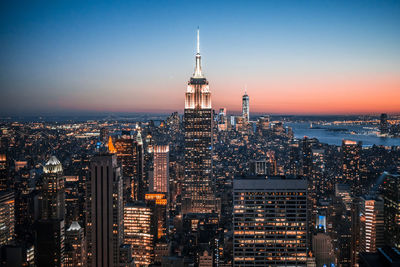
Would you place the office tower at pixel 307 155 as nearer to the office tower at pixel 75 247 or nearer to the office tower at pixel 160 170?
the office tower at pixel 160 170

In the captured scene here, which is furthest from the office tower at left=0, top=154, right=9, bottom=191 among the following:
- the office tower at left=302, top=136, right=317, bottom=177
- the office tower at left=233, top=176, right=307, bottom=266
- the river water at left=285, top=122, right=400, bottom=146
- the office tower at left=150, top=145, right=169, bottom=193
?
the office tower at left=302, top=136, right=317, bottom=177

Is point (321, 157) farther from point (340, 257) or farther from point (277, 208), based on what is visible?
point (277, 208)

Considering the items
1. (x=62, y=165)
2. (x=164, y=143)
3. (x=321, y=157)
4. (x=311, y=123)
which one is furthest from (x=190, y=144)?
(x=62, y=165)

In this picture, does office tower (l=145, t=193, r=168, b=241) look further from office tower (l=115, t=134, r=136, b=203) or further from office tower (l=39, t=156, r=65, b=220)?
office tower (l=39, t=156, r=65, b=220)

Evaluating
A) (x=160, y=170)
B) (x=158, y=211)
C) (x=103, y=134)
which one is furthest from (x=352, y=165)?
(x=160, y=170)

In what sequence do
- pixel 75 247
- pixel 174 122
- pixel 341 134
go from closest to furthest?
1. pixel 75 247
2. pixel 341 134
3. pixel 174 122

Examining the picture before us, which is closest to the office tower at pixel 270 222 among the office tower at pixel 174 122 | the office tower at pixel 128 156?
the office tower at pixel 128 156

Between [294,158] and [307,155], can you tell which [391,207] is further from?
[294,158]
